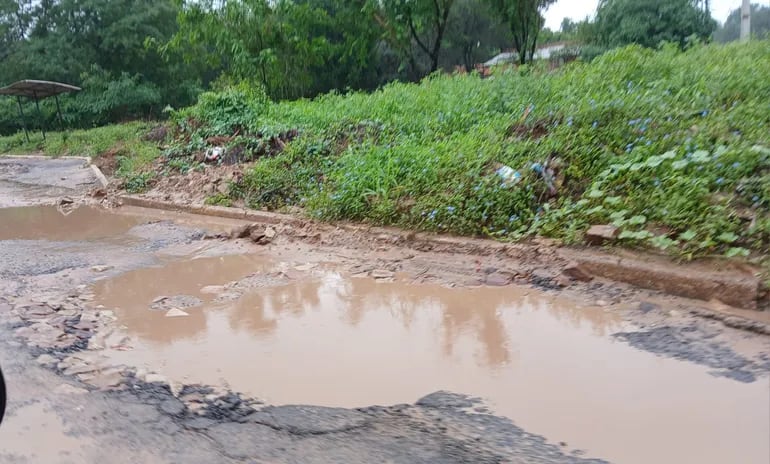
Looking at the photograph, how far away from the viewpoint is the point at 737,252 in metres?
4.15

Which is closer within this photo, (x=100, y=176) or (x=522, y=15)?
(x=100, y=176)

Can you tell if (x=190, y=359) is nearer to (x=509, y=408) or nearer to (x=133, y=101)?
(x=509, y=408)

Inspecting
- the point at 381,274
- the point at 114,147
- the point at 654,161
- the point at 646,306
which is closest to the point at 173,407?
the point at 381,274

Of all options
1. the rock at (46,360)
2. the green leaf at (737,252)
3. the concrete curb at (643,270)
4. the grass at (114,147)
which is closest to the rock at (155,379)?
the rock at (46,360)

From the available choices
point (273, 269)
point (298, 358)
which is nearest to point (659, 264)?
point (298, 358)

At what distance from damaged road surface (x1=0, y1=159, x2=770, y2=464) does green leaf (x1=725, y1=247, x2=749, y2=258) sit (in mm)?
531

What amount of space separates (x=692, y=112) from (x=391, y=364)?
455 cm

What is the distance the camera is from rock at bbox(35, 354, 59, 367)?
3.43m

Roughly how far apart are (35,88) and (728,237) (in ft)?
67.3

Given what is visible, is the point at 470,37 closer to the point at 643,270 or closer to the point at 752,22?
the point at 752,22

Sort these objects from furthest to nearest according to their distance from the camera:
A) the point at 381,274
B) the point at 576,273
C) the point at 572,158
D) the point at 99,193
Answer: the point at 99,193, the point at 572,158, the point at 381,274, the point at 576,273

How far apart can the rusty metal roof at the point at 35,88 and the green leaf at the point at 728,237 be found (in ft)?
63.3

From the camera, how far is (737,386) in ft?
9.62

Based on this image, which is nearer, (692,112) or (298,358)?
(298,358)
